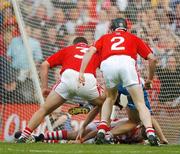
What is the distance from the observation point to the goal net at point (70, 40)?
12.1 metres

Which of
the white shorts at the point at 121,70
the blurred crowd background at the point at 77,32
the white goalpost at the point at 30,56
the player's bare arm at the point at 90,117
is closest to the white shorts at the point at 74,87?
the player's bare arm at the point at 90,117

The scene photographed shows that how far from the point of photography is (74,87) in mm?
10656

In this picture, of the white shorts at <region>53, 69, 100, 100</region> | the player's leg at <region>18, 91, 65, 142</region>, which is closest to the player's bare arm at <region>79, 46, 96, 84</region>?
the white shorts at <region>53, 69, 100, 100</region>

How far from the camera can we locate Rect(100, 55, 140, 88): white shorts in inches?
374

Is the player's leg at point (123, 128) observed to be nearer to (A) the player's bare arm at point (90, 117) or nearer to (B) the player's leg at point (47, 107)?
(A) the player's bare arm at point (90, 117)

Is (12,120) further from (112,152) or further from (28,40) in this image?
(112,152)

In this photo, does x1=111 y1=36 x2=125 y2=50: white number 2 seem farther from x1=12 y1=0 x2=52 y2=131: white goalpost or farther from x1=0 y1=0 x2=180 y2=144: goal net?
x1=12 y1=0 x2=52 y2=131: white goalpost

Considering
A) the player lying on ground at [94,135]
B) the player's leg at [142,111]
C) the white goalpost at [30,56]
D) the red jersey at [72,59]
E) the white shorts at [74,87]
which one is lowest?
the player's leg at [142,111]

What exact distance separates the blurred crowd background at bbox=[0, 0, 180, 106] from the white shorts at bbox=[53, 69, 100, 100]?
1.61 metres

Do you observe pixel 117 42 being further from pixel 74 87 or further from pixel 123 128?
pixel 123 128

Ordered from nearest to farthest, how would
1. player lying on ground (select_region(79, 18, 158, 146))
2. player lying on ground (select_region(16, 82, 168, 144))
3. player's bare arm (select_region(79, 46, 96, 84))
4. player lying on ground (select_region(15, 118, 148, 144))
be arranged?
player lying on ground (select_region(79, 18, 158, 146))
player's bare arm (select_region(79, 46, 96, 84))
player lying on ground (select_region(16, 82, 168, 144))
player lying on ground (select_region(15, 118, 148, 144))

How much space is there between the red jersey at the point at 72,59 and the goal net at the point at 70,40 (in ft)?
4.76

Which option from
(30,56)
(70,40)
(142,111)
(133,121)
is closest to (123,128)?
(133,121)

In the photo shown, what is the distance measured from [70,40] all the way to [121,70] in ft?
10.8
